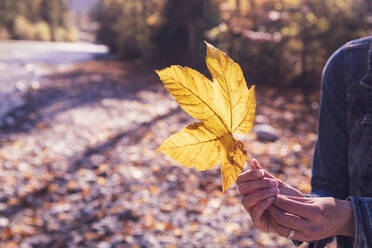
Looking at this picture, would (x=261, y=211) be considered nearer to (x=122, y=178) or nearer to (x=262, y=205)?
(x=262, y=205)

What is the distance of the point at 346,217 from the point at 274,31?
8.42 metres

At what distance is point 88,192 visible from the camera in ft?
12.5

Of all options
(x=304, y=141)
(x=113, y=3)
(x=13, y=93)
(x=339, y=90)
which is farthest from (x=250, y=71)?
(x=113, y=3)

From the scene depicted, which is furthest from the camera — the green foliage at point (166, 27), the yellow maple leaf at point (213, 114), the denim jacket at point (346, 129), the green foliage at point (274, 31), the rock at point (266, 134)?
the green foliage at point (166, 27)

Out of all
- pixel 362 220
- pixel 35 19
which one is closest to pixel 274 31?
pixel 362 220

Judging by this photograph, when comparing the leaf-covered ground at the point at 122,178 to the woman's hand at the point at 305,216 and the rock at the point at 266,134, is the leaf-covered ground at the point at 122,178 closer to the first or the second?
the rock at the point at 266,134

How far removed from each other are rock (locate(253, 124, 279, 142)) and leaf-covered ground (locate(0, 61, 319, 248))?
0.10 meters

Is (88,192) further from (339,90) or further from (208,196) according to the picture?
(339,90)

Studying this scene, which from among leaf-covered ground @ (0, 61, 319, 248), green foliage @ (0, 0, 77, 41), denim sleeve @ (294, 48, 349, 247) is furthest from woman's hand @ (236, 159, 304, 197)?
green foliage @ (0, 0, 77, 41)

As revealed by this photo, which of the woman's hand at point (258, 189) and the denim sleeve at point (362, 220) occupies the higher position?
the woman's hand at point (258, 189)

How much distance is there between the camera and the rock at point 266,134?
17.0 feet

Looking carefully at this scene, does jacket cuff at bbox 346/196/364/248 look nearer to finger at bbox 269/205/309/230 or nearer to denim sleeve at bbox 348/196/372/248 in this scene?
denim sleeve at bbox 348/196/372/248

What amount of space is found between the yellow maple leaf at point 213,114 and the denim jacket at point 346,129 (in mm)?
558

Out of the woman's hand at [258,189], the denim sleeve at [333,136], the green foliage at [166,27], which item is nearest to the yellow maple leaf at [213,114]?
the woman's hand at [258,189]
